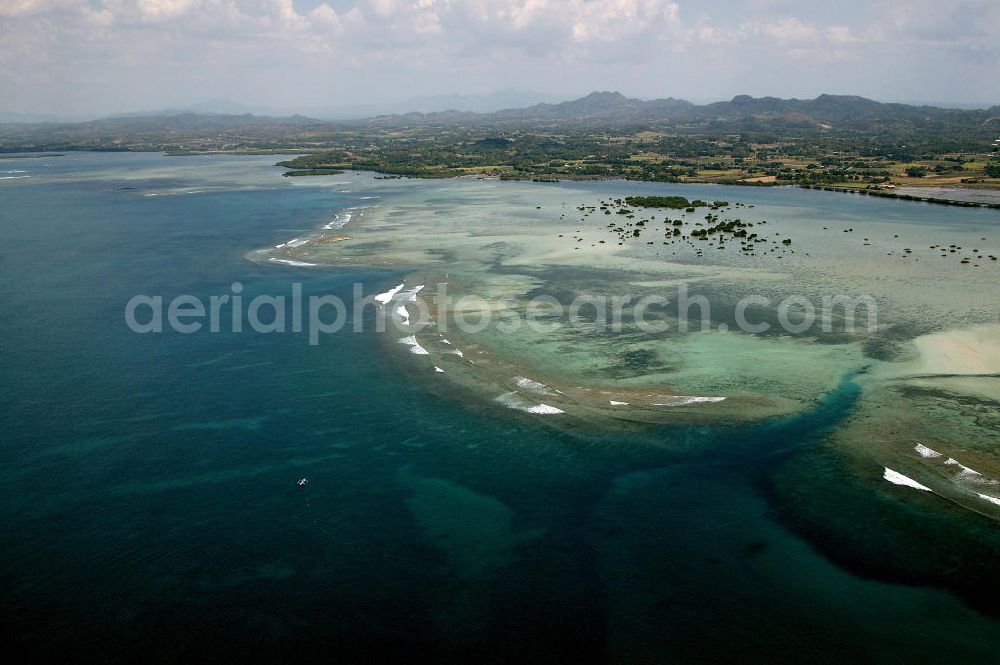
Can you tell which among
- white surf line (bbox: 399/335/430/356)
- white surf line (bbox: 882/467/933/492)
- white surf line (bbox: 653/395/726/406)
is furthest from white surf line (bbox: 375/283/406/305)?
white surf line (bbox: 882/467/933/492)

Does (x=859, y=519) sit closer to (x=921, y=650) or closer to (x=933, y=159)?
(x=921, y=650)

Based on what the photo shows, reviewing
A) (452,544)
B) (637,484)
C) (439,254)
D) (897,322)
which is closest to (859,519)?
(637,484)

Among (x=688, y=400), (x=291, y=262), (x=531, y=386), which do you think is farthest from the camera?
(x=291, y=262)

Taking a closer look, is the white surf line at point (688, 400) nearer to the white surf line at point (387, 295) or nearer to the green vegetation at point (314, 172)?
the white surf line at point (387, 295)

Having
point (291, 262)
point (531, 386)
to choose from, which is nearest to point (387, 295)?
point (291, 262)

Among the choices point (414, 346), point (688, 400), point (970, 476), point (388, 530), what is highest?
point (414, 346)

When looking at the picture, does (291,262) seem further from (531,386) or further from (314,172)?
(314,172)

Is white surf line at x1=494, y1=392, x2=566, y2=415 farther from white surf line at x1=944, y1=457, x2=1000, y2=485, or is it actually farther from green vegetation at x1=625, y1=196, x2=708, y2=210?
green vegetation at x1=625, y1=196, x2=708, y2=210
